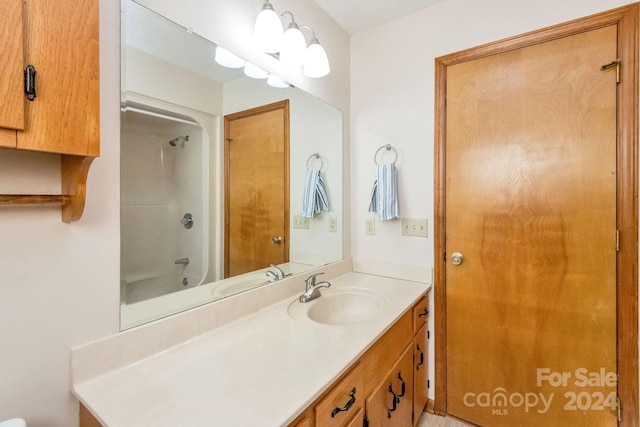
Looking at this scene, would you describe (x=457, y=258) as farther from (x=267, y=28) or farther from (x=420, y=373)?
(x=267, y=28)

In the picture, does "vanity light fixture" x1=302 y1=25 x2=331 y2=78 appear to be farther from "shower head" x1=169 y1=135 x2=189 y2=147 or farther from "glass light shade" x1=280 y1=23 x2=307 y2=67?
"shower head" x1=169 y1=135 x2=189 y2=147

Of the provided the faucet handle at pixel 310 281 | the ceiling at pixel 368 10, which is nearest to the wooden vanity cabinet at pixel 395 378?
the faucet handle at pixel 310 281

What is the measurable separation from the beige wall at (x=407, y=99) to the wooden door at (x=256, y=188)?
61cm

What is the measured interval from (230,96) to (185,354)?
1.02 m

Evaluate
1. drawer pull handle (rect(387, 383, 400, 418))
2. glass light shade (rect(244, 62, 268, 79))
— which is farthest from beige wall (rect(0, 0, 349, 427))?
drawer pull handle (rect(387, 383, 400, 418))

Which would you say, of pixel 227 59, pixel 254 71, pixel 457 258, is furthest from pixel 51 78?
Answer: pixel 457 258

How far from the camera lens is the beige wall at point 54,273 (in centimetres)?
69

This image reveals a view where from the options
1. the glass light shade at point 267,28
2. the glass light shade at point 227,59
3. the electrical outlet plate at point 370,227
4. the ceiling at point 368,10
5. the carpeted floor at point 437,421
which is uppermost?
the ceiling at point 368,10

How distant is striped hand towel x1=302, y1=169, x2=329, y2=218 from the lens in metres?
1.73

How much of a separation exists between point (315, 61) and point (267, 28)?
0.35 metres

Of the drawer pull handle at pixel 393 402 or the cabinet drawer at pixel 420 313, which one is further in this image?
the cabinet drawer at pixel 420 313

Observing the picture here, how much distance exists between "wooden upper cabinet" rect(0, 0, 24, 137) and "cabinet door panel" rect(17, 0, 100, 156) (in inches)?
0.6

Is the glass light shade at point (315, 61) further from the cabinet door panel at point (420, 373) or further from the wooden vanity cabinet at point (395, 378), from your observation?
the cabinet door panel at point (420, 373)

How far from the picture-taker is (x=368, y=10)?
1713mm
